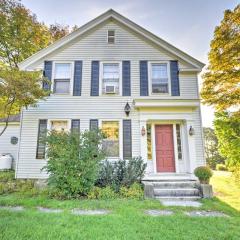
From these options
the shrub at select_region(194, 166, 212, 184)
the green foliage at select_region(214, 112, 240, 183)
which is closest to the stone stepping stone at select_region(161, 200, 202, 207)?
the shrub at select_region(194, 166, 212, 184)

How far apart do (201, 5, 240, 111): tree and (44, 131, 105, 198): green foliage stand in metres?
7.12

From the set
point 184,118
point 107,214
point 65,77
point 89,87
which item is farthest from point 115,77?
point 107,214

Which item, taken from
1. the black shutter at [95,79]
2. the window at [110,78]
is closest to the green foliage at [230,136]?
the window at [110,78]

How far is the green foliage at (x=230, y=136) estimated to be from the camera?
8.60 metres

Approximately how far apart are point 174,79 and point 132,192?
17.2 feet

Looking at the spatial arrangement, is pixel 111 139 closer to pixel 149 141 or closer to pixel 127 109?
pixel 127 109

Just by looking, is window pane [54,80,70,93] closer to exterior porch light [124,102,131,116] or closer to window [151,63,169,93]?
exterior porch light [124,102,131,116]

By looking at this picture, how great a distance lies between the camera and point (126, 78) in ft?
27.2

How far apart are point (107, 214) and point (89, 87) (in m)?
5.50

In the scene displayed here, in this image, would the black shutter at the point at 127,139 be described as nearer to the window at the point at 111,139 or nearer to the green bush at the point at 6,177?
the window at the point at 111,139

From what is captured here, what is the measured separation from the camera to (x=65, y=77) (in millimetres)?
8375

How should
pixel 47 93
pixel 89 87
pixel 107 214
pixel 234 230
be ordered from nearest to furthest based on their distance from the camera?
pixel 234 230
pixel 107 214
pixel 47 93
pixel 89 87

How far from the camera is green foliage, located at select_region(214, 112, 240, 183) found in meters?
8.60

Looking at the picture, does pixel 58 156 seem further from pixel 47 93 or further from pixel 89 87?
pixel 89 87
